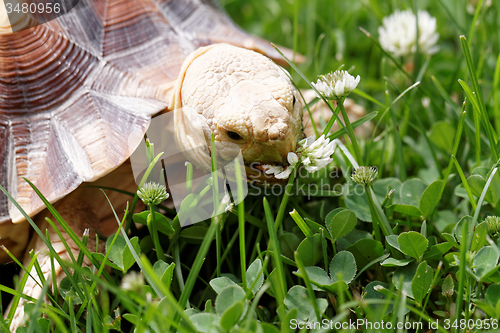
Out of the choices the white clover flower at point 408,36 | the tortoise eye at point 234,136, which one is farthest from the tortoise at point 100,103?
the white clover flower at point 408,36

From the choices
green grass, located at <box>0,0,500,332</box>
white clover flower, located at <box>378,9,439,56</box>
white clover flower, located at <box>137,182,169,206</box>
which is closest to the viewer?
green grass, located at <box>0,0,500,332</box>

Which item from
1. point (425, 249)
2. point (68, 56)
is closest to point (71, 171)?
point (68, 56)

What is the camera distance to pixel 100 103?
3.71ft

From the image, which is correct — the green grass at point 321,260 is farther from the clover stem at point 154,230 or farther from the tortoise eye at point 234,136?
the tortoise eye at point 234,136

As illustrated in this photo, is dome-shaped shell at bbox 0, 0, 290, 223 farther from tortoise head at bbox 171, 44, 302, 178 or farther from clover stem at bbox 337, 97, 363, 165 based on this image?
clover stem at bbox 337, 97, 363, 165

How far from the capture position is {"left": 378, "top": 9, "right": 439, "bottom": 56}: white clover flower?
1.66 metres

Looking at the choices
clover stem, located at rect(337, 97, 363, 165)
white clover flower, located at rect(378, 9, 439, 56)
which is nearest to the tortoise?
clover stem, located at rect(337, 97, 363, 165)

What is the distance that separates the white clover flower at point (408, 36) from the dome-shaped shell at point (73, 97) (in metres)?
0.95

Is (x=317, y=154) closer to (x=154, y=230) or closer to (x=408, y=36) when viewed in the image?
(x=154, y=230)

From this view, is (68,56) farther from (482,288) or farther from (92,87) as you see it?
(482,288)

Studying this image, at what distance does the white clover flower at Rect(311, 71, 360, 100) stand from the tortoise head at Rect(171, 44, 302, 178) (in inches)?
3.6

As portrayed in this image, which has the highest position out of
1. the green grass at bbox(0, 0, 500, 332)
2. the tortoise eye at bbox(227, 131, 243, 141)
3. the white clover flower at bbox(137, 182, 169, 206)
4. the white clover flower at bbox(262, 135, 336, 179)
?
the tortoise eye at bbox(227, 131, 243, 141)

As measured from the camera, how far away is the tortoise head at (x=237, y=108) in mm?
924

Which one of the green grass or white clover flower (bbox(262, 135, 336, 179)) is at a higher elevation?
white clover flower (bbox(262, 135, 336, 179))
